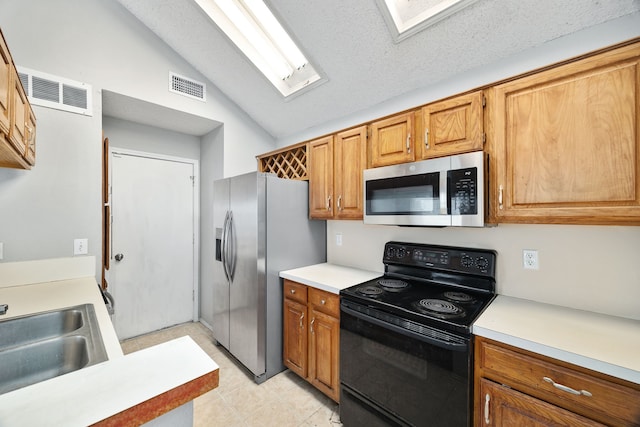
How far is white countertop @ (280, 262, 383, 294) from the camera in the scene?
1998 millimetres

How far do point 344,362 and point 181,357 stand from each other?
1.37m

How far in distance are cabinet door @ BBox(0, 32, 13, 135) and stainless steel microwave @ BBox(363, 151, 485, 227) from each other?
1.94 metres

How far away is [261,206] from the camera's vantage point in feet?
7.44

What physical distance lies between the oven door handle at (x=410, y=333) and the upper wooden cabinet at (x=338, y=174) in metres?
0.77

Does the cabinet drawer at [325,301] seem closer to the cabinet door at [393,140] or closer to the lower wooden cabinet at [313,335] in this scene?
the lower wooden cabinet at [313,335]

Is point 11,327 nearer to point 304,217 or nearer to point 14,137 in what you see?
point 14,137

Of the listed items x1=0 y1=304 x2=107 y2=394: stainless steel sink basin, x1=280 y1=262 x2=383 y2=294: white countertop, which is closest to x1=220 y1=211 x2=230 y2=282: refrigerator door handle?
x1=280 y1=262 x2=383 y2=294: white countertop

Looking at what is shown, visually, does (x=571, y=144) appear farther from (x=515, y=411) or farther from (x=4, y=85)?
(x=4, y=85)

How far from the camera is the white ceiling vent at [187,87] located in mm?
2713

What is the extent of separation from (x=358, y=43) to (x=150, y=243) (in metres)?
3.08

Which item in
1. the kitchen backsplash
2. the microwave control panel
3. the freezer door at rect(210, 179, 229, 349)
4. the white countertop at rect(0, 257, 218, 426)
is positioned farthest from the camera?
the freezer door at rect(210, 179, 229, 349)

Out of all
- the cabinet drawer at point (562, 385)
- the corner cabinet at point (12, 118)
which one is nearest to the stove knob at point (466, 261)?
the cabinet drawer at point (562, 385)

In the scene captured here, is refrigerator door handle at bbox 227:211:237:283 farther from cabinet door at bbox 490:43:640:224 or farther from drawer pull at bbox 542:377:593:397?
drawer pull at bbox 542:377:593:397

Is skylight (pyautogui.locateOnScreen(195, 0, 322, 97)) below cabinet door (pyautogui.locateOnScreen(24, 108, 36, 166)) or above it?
above
